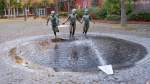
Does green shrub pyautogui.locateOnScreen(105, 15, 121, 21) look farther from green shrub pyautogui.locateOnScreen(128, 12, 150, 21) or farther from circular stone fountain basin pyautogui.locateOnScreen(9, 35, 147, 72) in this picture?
circular stone fountain basin pyautogui.locateOnScreen(9, 35, 147, 72)

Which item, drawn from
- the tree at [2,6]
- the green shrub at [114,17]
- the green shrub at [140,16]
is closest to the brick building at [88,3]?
the green shrub at [114,17]

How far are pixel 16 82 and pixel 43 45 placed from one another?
32.1 ft

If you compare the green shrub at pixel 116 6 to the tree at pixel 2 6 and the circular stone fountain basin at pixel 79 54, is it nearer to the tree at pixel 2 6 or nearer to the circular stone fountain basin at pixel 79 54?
the circular stone fountain basin at pixel 79 54

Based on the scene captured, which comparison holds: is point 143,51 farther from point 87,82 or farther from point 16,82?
point 16,82

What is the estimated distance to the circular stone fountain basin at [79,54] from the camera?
15.3 metres

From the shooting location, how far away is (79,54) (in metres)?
17.9

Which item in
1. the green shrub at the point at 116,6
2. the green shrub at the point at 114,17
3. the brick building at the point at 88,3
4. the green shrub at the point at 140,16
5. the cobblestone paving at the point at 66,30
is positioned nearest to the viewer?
the cobblestone paving at the point at 66,30

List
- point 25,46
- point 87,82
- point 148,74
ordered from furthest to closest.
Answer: point 25,46 → point 148,74 → point 87,82

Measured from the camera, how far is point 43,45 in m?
21.9

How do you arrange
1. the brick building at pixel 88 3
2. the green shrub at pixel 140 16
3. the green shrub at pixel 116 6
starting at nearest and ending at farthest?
the green shrub at pixel 140 16 → the green shrub at pixel 116 6 → the brick building at pixel 88 3

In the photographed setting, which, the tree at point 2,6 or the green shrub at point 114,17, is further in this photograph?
the tree at point 2,6

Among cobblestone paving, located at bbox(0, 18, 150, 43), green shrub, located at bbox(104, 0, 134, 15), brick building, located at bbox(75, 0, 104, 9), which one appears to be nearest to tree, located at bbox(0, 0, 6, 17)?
Result: brick building, located at bbox(75, 0, 104, 9)

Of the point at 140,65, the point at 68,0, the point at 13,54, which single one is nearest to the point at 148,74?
the point at 140,65

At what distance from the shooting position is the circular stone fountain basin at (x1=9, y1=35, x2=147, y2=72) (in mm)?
15289
